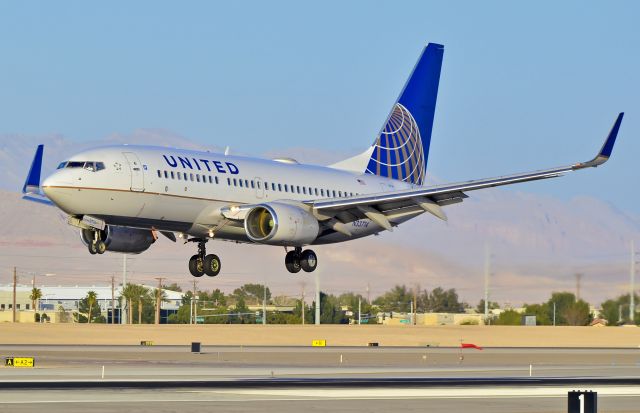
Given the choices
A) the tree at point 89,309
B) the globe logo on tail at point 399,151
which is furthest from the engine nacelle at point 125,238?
the tree at point 89,309

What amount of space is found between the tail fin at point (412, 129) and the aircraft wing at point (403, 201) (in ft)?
29.9

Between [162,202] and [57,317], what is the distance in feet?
419

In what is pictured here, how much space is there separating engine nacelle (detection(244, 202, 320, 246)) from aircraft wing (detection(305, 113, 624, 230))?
1.57m

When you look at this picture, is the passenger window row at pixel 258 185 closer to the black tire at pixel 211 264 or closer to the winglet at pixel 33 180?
the black tire at pixel 211 264

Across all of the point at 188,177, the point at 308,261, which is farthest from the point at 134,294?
the point at 188,177

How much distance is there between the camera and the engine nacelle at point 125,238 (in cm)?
6519

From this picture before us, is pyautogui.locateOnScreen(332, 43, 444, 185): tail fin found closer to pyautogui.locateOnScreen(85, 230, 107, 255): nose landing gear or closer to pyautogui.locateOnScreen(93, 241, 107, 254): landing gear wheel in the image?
pyautogui.locateOnScreen(85, 230, 107, 255): nose landing gear

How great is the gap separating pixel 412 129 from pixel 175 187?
78.6 feet

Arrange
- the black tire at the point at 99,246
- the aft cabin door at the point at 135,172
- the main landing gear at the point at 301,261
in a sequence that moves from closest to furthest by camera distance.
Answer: the aft cabin door at the point at 135,172 → the black tire at the point at 99,246 → the main landing gear at the point at 301,261

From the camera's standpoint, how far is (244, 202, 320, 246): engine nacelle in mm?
63750

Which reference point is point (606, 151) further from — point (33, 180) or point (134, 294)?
point (134, 294)

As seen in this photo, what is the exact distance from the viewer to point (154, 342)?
10650cm

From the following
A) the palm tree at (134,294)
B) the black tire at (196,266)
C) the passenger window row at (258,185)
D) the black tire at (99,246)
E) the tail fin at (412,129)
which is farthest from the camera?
the palm tree at (134,294)

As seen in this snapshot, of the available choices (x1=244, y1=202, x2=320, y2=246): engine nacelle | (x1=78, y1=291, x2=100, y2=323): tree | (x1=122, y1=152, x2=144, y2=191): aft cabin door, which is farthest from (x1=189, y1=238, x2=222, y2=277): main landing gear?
(x1=78, y1=291, x2=100, y2=323): tree
